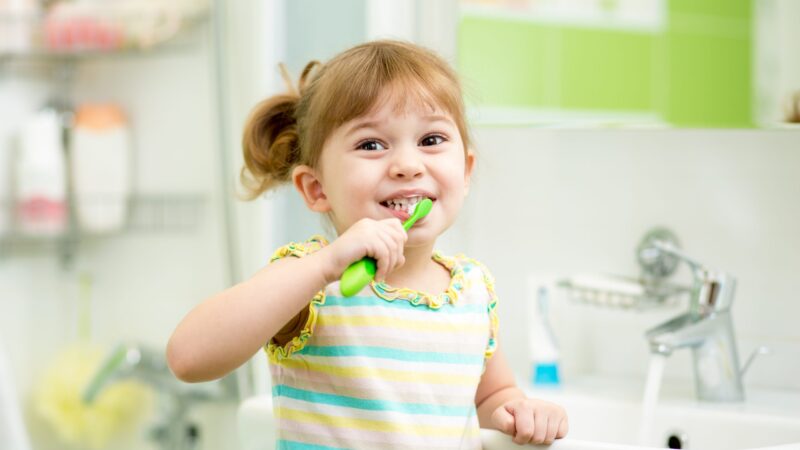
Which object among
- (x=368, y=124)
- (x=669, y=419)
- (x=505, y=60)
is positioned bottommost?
(x=669, y=419)

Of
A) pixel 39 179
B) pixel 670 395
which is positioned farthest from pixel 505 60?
pixel 39 179

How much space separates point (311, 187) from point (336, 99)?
9cm

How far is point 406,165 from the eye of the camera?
812 mm

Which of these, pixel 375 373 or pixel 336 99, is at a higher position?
pixel 336 99

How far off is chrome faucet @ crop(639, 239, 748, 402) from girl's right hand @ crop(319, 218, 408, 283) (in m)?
0.50

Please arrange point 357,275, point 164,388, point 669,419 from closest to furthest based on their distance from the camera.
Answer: point 357,275
point 669,419
point 164,388

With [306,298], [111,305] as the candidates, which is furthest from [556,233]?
[111,305]

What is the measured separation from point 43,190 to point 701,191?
111 cm

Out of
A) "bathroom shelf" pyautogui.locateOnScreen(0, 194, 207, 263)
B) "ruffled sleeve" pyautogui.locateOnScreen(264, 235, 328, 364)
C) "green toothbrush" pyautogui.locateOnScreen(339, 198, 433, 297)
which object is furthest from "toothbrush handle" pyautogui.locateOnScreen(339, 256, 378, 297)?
"bathroom shelf" pyautogui.locateOnScreen(0, 194, 207, 263)

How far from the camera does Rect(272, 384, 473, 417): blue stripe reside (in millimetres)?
813

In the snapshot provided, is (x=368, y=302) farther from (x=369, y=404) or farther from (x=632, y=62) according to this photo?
(x=632, y=62)

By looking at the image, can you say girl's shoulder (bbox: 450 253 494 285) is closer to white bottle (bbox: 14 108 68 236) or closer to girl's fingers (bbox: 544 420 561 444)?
girl's fingers (bbox: 544 420 561 444)

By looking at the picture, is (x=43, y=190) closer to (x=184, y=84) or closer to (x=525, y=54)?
(x=184, y=84)

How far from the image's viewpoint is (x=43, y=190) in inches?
68.1
